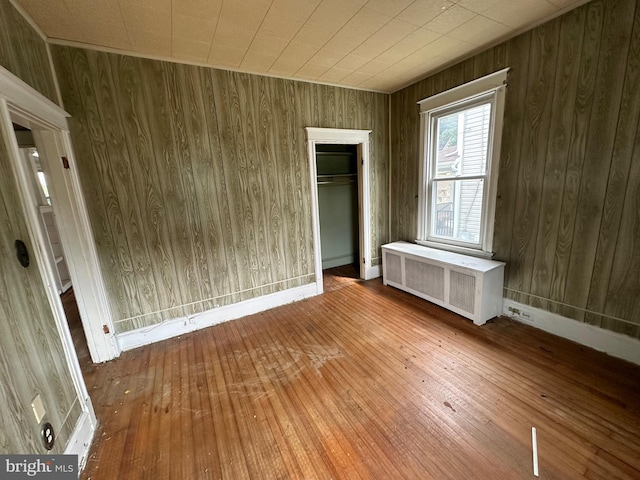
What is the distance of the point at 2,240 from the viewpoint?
1.16m

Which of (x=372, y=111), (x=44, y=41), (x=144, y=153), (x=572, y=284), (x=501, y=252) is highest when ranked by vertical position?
(x=44, y=41)

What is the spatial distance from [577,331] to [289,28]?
11.4ft

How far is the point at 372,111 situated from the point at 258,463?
3865mm

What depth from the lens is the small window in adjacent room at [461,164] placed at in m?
2.62


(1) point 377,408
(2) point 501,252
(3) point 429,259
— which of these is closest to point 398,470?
(1) point 377,408

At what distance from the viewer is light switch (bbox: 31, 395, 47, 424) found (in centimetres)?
119

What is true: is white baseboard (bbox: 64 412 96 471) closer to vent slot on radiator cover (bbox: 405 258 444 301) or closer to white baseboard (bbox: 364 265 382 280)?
vent slot on radiator cover (bbox: 405 258 444 301)

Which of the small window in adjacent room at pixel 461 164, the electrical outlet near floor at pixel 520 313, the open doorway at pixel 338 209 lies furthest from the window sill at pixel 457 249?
the open doorway at pixel 338 209

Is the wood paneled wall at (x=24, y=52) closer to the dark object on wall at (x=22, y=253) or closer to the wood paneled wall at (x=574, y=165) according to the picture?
the dark object on wall at (x=22, y=253)

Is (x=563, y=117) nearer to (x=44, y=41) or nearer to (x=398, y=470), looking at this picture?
(x=398, y=470)

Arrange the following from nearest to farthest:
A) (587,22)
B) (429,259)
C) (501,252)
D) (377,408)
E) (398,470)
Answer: (398,470)
(377,408)
(587,22)
(501,252)
(429,259)

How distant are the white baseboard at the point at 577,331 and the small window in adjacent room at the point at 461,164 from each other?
628mm

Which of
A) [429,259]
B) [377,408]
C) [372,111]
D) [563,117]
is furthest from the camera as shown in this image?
[372,111]

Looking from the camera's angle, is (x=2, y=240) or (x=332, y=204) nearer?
(x=2, y=240)
